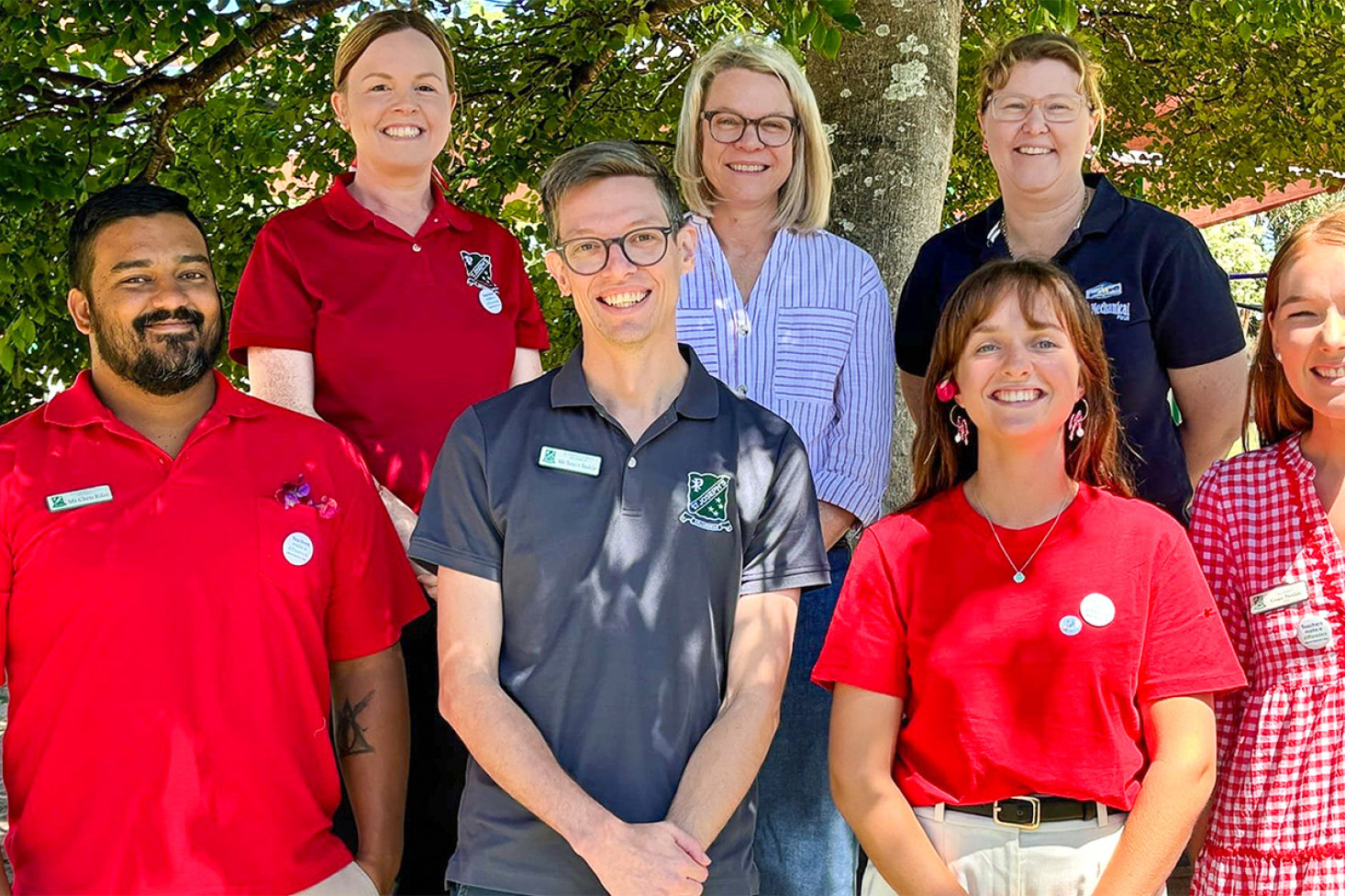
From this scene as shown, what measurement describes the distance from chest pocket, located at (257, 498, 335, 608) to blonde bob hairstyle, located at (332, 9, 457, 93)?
1.34 m

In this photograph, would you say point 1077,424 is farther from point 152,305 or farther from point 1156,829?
point 152,305

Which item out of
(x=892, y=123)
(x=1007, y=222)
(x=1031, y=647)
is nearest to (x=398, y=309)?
(x=1007, y=222)

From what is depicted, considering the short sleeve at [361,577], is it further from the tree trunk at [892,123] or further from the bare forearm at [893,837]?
the tree trunk at [892,123]

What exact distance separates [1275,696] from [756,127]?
6.19 ft

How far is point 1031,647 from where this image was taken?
2.88 m

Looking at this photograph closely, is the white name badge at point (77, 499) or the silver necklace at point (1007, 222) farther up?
the silver necklace at point (1007, 222)

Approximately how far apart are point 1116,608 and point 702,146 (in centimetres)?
169

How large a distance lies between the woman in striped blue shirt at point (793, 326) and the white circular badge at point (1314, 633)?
106 cm

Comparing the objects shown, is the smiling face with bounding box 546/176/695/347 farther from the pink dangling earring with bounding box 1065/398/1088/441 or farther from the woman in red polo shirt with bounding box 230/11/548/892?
the pink dangling earring with bounding box 1065/398/1088/441

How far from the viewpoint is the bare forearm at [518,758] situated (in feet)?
8.83

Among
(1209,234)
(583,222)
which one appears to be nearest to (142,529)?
(583,222)

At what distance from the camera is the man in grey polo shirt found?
2779mm

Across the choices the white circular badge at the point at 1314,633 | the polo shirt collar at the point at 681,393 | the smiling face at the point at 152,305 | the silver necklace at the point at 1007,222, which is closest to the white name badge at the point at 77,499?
the smiling face at the point at 152,305

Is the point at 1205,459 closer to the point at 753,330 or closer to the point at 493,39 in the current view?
the point at 753,330
